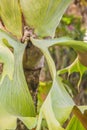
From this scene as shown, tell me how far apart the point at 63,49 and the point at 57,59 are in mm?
103

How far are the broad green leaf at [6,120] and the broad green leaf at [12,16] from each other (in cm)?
22

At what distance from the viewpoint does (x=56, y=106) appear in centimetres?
60

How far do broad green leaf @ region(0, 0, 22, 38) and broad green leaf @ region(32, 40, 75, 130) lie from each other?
0.35 ft

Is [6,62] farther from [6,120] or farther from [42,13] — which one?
[42,13]

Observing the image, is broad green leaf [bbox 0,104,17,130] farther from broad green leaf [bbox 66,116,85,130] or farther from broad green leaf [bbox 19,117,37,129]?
broad green leaf [bbox 66,116,85,130]

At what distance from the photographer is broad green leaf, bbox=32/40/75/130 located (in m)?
0.57

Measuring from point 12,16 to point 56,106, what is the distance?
0.76 feet

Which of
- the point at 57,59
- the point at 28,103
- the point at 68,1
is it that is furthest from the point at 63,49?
the point at 28,103

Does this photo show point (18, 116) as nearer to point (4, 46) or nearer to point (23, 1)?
point (4, 46)

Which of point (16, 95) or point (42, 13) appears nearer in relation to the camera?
point (16, 95)

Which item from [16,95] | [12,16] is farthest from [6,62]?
[12,16]

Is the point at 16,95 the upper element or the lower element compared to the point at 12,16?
lower

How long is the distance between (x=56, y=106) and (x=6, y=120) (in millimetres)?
98

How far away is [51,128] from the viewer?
22.2 inches
